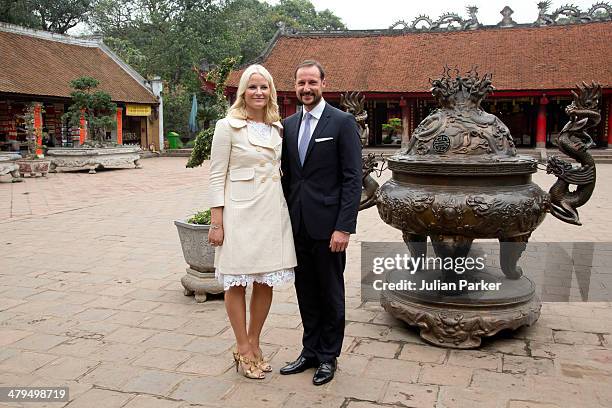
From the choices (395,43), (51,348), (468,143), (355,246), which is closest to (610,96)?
(395,43)

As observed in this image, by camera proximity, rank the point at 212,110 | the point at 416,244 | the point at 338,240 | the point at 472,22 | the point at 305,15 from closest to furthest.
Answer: the point at 338,240 < the point at 416,244 < the point at 212,110 < the point at 472,22 < the point at 305,15

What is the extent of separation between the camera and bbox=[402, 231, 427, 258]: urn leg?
4.28 m

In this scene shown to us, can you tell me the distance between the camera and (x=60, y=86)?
21.0 metres

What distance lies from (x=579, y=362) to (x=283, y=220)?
193 cm

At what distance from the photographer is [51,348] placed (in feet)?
11.8

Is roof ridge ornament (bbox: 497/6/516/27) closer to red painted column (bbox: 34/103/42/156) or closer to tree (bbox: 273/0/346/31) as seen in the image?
red painted column (bbox: 34/103/42/156)

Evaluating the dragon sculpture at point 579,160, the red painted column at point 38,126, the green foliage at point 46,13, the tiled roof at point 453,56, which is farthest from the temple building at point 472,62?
the dragon sculpture at point 579,160

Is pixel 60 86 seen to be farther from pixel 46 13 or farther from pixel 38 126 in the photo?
pixel 46 13

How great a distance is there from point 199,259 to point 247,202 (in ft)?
5.50

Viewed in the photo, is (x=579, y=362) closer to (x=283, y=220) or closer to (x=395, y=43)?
(x=283, y=220)

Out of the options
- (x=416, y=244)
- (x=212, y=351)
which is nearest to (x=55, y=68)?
(x=416, y=244)

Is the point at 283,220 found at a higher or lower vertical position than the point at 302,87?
lower

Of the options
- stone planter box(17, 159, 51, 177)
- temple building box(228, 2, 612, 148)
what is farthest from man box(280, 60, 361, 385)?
temple building box(228, 2, 612, 148)

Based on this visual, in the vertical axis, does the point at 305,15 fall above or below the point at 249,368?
above
